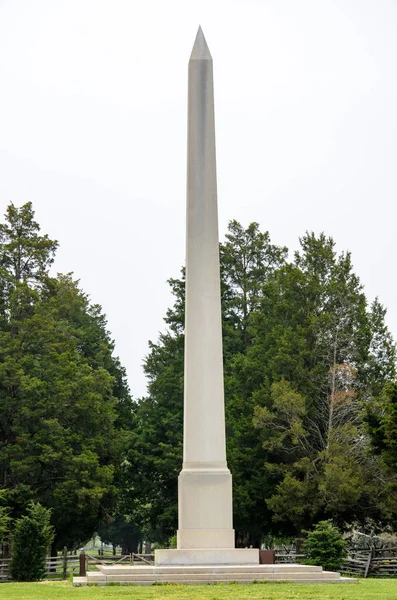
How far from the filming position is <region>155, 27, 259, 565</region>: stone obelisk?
86.4ft

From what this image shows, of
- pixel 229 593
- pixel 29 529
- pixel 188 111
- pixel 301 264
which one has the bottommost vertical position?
pixel 229 593

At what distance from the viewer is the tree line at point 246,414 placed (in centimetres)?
4575

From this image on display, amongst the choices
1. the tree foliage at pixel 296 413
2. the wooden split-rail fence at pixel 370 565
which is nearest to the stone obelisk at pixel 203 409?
the wooden split-rail fence at pixel 370 565

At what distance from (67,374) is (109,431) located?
14.5 ft

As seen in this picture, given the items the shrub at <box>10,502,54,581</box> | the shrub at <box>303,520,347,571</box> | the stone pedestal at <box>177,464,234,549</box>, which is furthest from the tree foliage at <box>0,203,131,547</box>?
the stone pedestal at <box>177,464,234,549</box>

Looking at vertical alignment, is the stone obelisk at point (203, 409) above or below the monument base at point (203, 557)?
above

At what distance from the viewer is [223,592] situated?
19828 mm

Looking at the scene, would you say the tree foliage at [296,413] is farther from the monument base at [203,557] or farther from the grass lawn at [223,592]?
the grass lawn at [223,592]

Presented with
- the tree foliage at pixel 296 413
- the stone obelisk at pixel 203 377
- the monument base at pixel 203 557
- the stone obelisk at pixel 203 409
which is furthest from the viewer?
the tree foliage at pixel 296 413

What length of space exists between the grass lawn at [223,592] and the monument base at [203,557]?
2745mm

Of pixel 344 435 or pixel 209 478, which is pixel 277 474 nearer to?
pixel 344 435

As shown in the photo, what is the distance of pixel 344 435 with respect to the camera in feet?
150

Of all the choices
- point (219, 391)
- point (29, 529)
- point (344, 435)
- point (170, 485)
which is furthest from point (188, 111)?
point (170, 485)

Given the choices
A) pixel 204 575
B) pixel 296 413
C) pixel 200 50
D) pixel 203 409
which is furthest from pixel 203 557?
pixel 296 413
